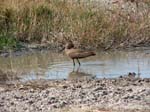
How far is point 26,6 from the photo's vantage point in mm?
15070

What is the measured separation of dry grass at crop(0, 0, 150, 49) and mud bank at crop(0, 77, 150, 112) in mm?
3476

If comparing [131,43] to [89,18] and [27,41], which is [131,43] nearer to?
[89,18]

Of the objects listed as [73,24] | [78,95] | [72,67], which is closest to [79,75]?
[72,67]

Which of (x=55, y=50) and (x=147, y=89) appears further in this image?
(x=55, y=50)

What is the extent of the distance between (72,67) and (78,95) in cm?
287

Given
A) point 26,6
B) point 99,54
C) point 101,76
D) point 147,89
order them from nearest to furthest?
1. point 147,89
2. point 101,76
3. point 99,54
4. point 26,6

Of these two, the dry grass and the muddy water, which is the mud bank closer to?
the muddy water

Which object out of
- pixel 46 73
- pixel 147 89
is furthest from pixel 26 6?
pixel 147 89

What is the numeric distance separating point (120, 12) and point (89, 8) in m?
0.78

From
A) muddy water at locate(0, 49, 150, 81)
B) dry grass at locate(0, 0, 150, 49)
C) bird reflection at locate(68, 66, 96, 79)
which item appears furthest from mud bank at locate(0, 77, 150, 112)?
dry grass at locate(0, 0, 150, 49)

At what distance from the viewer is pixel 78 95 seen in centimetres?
900

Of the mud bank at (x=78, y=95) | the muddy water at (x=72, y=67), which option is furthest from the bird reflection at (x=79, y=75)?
the mud bank at (x=78, y=95)

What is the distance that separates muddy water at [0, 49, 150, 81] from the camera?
11.1 m

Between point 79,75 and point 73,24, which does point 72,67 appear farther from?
Answer: point 73,24
